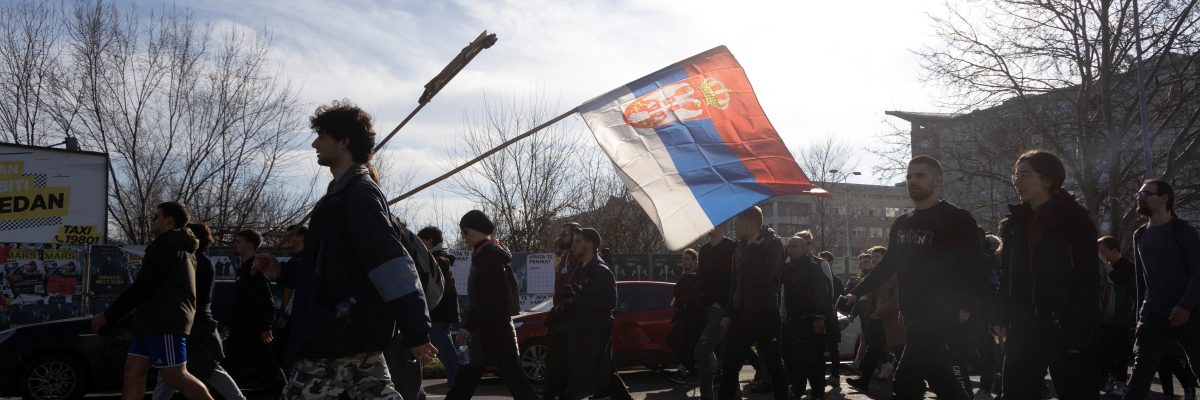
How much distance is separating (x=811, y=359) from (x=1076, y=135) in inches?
900

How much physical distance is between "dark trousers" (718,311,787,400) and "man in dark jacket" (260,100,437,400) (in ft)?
13.0

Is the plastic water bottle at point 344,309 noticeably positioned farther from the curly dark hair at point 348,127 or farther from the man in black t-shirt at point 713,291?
the man in black t-shirt at point 713,291

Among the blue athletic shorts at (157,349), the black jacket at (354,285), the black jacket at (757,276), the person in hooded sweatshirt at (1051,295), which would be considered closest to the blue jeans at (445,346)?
the blue athletic shorts at (157,349)

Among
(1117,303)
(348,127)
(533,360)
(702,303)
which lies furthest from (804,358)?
(348,127)

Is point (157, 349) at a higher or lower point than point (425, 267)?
lower

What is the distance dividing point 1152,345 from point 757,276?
2.60 metres

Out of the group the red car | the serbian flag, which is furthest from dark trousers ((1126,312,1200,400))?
the red car

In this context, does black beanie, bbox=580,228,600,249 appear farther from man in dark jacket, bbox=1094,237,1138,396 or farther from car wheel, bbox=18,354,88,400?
car wheel, bbox=18,354,88,400

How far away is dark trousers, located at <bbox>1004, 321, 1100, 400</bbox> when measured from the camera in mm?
4555

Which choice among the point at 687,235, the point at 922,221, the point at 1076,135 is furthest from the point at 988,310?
the point at 1076,135

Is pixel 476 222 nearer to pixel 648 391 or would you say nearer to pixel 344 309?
pixel 344 309

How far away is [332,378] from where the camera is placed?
11.4ft

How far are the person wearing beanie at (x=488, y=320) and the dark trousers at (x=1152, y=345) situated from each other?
376 centimetres

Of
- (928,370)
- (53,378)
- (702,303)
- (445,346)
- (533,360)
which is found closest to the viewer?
(928,370)
